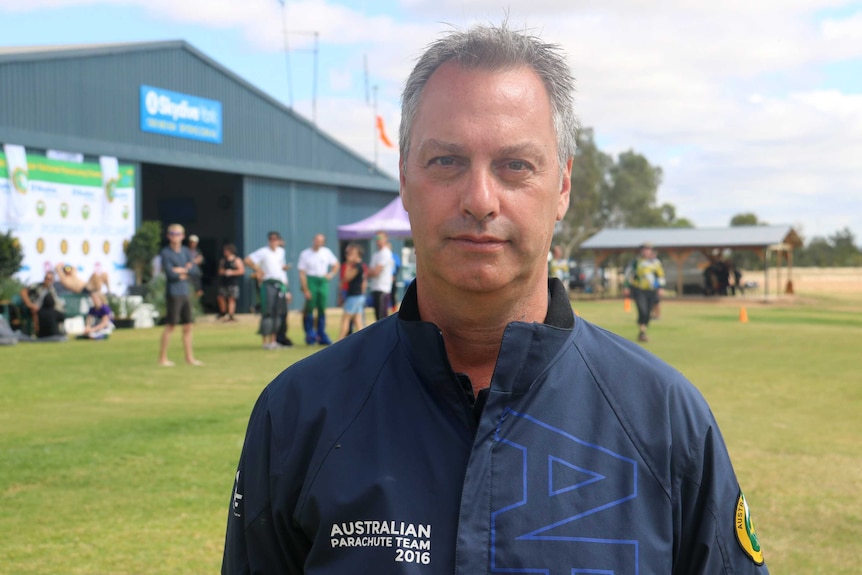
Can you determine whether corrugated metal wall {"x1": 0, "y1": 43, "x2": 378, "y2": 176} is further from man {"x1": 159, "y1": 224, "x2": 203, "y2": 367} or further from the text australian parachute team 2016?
the text australian parachute team 2016

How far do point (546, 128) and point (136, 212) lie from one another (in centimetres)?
2713

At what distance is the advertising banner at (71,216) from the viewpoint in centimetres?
2311

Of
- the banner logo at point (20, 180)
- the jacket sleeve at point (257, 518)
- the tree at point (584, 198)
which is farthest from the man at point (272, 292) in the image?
the tree at point (584, 198)

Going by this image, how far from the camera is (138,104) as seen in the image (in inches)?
1088

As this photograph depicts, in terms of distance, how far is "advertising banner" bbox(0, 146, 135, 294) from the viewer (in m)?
23.1

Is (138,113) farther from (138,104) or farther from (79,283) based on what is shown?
(79,283)

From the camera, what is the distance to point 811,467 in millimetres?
7578

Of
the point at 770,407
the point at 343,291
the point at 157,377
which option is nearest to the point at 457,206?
the point at 770,407

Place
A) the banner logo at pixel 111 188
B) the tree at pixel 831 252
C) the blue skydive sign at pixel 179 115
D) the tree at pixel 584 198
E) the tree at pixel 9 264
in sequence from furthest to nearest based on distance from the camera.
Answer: the tree at pixel 831 252 → the tree at pixel 584 198 → the blue skydive sign at pixel 179 115 → the banner logo at pixel 111 188 → the tree at pixel 9 264

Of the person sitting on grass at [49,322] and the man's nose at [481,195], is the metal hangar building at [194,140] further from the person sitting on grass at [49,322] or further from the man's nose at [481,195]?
the man's nose at [481,195]

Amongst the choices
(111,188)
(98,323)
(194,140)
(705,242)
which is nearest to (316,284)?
(98,323)

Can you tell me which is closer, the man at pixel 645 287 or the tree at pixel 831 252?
the man at pixel 645 287

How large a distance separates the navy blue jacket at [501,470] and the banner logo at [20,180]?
2355 cm

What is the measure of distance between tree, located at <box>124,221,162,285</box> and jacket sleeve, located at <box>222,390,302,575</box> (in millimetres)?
25960
